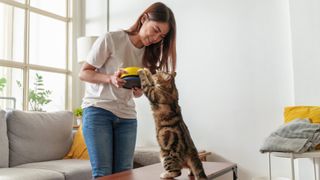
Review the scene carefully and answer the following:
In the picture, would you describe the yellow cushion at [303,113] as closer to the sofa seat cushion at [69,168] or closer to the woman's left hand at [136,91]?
the woman's left hand at [136,91]

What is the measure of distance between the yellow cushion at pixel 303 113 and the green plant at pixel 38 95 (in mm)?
2232

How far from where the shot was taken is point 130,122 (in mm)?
1398

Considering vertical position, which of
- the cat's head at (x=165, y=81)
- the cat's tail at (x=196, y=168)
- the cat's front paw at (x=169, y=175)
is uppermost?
the cat's head at (x=165, y=81)

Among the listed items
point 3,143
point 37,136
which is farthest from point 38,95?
point 3,143

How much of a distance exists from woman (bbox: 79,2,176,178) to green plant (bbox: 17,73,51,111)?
1.97 metres

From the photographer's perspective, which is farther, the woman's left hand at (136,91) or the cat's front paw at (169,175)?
the woman's left hand at (136,91)

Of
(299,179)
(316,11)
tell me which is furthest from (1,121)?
(316,11)

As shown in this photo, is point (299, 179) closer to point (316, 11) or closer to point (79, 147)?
point (316, 11)

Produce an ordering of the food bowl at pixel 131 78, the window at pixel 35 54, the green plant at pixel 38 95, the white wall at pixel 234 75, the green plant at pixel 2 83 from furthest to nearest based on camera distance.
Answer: the green plant at pixel 38 95 → the window at pixel 35 54 → the green plant at pixel 2 83 → the white wall at pixel 234 75 → the food bowl at pixel 131 78

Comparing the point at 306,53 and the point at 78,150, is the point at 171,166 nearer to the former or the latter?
the point at 306,53

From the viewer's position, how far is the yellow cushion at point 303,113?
7.11 feet

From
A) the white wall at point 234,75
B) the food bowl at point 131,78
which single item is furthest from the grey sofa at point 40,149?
the food bowl at point 131,78

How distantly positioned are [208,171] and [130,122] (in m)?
0.38

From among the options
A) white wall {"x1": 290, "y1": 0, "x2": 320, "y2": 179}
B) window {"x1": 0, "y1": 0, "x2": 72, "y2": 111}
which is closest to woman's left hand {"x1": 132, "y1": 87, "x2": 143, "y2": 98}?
→ white wall {"x1": 290, "y1": 0, "x2": 320, "y2": 179}
